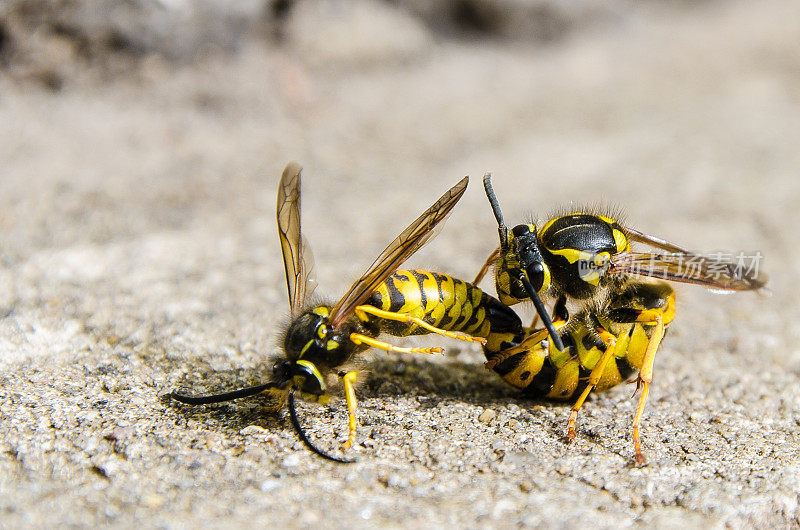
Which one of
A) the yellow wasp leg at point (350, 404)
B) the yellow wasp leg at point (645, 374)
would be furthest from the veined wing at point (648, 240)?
the yellow wasp leg at point (350, 404)

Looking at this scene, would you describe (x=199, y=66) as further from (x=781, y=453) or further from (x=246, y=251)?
(x=781, y=453)

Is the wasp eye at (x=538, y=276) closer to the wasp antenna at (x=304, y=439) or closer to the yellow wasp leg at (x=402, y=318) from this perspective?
the yellow wasp leg at (x=402, y=318)

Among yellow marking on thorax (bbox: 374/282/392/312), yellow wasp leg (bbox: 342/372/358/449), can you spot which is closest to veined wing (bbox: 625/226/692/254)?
yellow marking on thorax (bbox: 374/282/392/312)

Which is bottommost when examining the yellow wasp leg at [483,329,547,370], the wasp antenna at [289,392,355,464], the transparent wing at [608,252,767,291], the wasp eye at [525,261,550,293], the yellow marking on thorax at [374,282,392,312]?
the wasp antenna at [289,392,355,464]

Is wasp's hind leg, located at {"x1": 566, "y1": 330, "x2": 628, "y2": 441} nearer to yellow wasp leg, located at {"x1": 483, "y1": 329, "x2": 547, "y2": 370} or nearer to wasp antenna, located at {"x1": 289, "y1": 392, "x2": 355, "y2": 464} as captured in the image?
yellow wasp leg, located at {"x1": 483, "y1": 329, "x2": 547, "y2": 370}

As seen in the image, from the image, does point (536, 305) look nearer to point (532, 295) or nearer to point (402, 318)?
point (532, 295)

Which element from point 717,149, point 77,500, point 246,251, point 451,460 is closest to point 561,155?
point 717,149

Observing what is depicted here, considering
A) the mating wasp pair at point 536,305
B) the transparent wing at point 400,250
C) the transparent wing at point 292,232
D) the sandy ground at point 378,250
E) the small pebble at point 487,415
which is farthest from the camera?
the transparent wing at point 292,232
